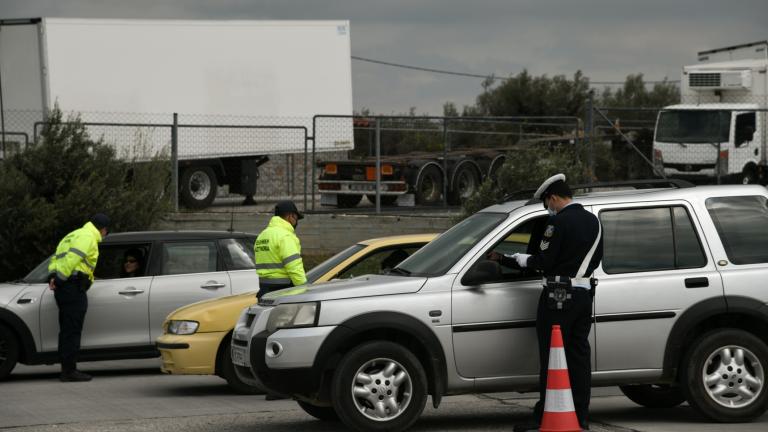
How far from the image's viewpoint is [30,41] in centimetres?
2317

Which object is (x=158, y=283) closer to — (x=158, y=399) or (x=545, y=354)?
(x=158, y=399)

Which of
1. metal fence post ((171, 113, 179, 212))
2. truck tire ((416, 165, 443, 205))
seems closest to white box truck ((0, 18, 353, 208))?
metal fence post ((171, 113, 179, 212))

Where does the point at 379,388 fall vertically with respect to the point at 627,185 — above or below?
below

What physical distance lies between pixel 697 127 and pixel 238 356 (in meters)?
21.4

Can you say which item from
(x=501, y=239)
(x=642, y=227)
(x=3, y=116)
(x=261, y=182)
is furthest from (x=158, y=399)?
(x=261, y=182)

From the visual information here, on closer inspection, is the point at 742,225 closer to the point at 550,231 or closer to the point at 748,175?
the point at 550,231

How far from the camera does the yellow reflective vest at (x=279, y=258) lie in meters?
10.6

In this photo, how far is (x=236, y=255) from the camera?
12.8 m

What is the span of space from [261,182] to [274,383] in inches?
724

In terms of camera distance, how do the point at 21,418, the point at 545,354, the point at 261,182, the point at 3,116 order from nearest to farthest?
the point at 545,354 → the point at 21,418 → the point at 3,116 → the point at 261,182

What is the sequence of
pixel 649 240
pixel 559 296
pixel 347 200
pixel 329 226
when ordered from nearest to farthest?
pixel 559 296 → pixel 649 240 → pixel 329 226 → pixel 347 200

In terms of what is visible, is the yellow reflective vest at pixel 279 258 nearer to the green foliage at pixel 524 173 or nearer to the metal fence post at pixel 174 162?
the green foliage at pixel 524 173

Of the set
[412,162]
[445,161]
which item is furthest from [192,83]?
[445,161]

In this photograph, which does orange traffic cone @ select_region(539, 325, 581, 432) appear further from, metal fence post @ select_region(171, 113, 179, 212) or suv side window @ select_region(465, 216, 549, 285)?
metal fence post @ select_region(171, 113, 179, 212)
